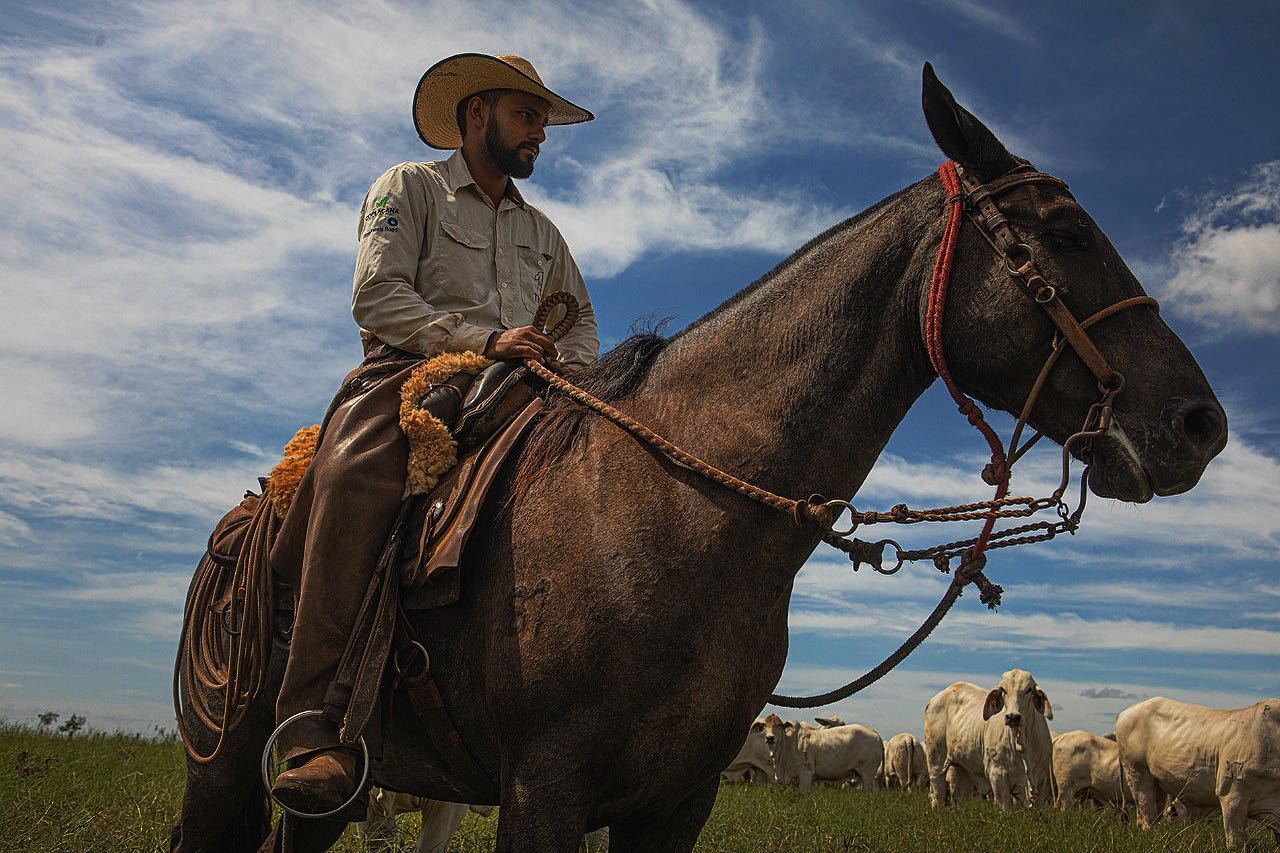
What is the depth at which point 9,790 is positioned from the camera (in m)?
8.30

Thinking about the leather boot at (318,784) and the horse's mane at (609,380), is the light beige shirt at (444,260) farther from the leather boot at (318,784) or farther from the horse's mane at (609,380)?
the leather boot at (318,784)

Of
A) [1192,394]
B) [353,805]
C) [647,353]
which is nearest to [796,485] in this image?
[647,353]

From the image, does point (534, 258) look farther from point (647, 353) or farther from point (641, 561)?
point (641, 561)

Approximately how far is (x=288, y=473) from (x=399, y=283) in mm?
993

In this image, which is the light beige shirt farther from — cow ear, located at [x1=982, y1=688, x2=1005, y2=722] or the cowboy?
cow ear, located at [x1=982, y1=688, x2=1005, y2=722]

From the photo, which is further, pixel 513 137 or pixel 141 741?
pixel 141 741

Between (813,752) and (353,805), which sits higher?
(353,805)

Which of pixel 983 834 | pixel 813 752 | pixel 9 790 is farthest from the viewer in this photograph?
pixel 813 752

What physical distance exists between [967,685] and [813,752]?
661 cm

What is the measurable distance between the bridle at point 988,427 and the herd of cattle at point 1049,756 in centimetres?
1165

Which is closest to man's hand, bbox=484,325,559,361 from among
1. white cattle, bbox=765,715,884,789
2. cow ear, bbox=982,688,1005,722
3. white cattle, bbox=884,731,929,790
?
cow ear, bbox=982,688,1005,722

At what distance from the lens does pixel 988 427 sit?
3375 mm

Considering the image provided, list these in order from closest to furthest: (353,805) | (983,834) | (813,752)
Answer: (353,805) < (983,834) < (813,752)

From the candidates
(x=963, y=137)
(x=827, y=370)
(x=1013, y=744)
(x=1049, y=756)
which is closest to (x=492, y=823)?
(x=827, y=370)
